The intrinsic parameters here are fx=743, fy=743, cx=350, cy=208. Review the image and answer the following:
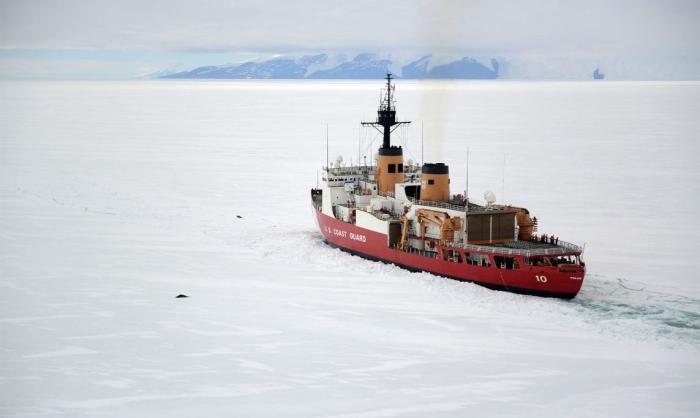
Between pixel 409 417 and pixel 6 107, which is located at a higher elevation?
Answer: pixel 6 107

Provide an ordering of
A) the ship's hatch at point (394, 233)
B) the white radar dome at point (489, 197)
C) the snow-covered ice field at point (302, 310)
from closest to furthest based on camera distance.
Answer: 1. the snow-covered ice field at point (302, 310)
2. the white radar dome at point (489, 197)
3. the ship's hatch at point (394, 233)

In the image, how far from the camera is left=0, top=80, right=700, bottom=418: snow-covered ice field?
Answer: 16.5 m

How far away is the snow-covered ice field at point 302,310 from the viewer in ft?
54.1

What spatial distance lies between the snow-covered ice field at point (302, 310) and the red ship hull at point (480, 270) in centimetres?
49

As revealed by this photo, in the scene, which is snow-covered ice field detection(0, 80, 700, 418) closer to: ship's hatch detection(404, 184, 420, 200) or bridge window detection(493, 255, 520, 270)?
bridge window detection(493, 255, 520, 270)

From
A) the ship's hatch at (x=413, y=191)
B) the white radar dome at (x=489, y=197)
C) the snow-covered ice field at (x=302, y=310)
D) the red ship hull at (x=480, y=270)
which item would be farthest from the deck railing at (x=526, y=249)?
the ship's hatch at (x=413, y=191)

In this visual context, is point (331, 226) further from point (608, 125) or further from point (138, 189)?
point (608, 125)

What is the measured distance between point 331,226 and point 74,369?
53.2 ft

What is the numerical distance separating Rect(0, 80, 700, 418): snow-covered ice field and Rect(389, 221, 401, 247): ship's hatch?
4.05 feet

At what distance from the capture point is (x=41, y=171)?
4850 centimetres

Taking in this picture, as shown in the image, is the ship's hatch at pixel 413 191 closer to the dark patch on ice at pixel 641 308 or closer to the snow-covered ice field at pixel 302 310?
the snow-covered ice field at pixel 302 310

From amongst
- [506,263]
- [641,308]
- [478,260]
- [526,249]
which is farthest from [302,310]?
[641,308]

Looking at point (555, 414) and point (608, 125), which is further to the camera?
point (608, 125)

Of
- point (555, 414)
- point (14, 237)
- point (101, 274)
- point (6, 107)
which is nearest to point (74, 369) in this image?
point (101, 274)
